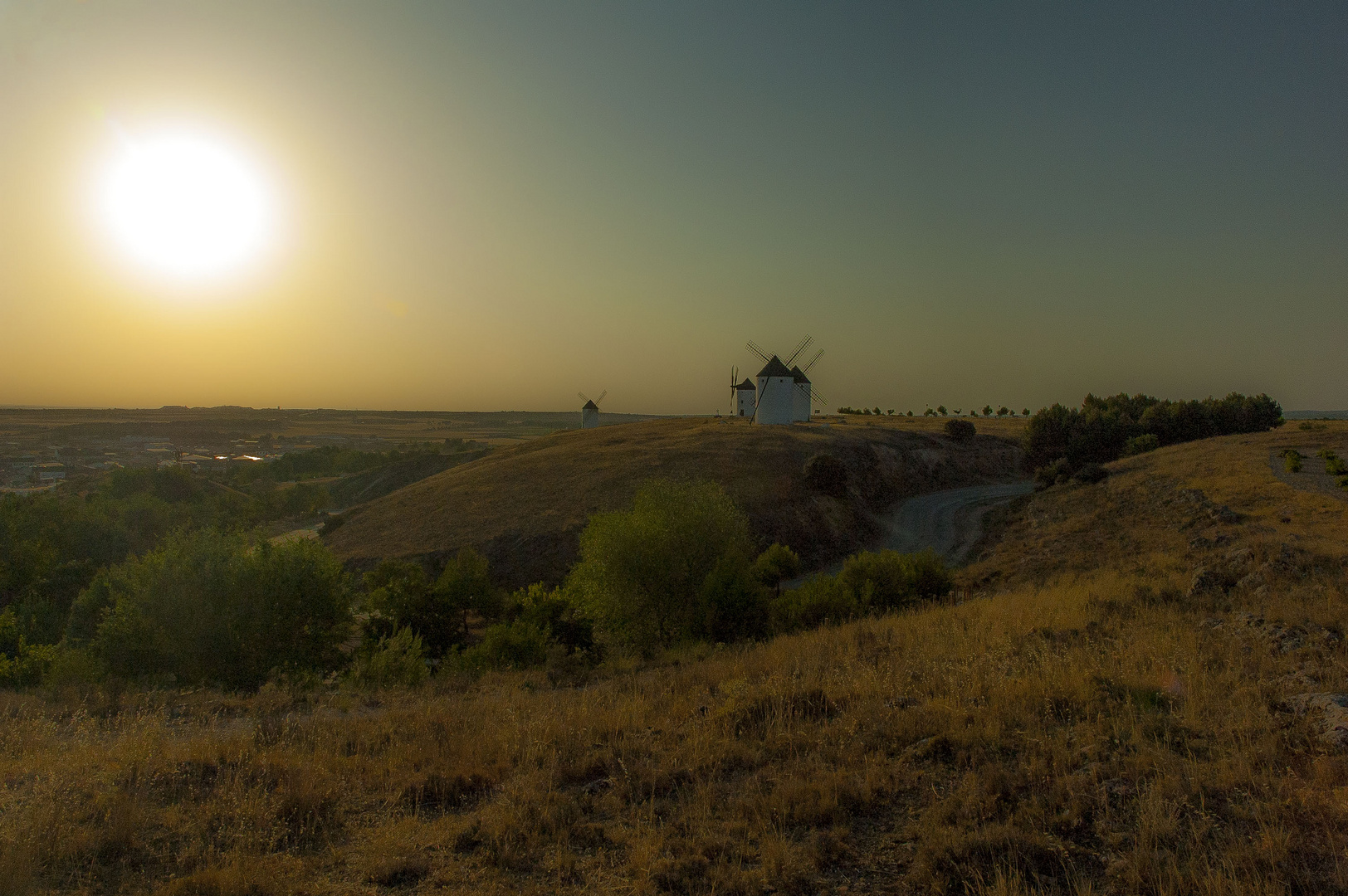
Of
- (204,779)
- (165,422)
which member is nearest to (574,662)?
(204,779)

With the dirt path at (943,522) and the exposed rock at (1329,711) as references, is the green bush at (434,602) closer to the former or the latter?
the dirt path at (943,522)

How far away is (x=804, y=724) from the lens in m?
7.40

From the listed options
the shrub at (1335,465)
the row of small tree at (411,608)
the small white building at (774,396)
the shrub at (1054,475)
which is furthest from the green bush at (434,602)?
the small white building at (774,396)

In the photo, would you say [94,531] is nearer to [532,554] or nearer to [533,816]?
[532,554]

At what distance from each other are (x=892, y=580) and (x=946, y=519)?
2390 cm

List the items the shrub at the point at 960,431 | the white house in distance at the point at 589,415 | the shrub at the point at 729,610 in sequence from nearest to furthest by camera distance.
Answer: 1. the shrub at the point at 729,610
2. the shrub at the point at 960,431
3. the white house in distance at the point at 589,415

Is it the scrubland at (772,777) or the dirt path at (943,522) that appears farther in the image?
the dirt path at (943,522)

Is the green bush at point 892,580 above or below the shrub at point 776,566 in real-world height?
above

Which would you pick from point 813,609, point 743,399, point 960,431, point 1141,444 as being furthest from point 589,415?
point 813,609

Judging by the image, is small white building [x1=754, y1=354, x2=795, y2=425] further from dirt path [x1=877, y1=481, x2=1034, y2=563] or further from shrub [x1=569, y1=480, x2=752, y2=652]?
shrub [x1=569, y1=480, x2=752, y2=652]

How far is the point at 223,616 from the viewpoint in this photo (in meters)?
16.3

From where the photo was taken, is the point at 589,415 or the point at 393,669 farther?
the point at 589,415

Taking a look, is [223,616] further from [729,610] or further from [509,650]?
[729,610]

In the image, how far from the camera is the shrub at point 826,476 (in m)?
44.7
